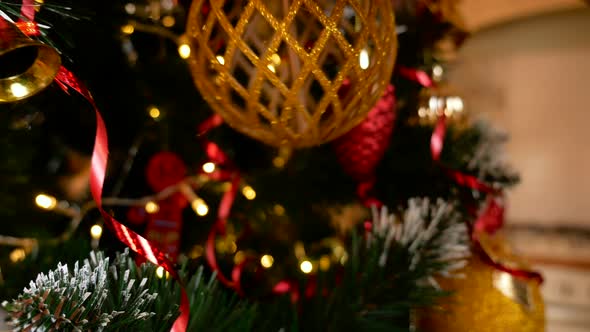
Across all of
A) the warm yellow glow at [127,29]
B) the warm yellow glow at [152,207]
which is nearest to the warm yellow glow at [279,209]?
the warm yellow glow at [152,207]

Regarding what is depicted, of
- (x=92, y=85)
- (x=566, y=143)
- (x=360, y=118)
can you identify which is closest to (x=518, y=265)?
(x=360, y=118)

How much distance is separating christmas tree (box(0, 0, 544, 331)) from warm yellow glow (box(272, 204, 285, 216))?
1 cm

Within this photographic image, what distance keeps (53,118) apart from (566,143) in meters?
2.16

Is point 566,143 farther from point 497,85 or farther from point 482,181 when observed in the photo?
point 482,181

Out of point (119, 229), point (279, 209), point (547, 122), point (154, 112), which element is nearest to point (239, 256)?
point (279, 209)

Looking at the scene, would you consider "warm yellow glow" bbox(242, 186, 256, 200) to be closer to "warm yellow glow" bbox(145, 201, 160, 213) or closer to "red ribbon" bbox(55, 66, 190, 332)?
"warm yellow glow" bbox(145, 201, 160, 213)

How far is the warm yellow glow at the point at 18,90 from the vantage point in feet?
0.75

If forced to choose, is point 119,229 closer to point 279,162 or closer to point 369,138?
point 369,138

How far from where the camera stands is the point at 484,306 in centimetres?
35

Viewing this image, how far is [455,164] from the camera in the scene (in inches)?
17.3

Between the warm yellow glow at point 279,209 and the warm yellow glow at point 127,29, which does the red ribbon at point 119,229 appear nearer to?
the warm yellow glow at point 127,29

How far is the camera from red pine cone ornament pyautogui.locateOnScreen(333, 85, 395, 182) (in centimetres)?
40

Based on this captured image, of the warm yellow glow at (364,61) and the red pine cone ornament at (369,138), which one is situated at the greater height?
the warm yellow glow at (364,61)

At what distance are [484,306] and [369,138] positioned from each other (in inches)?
6.6
